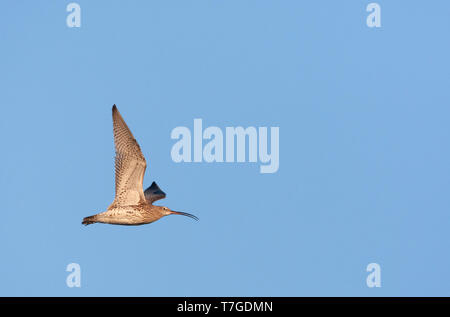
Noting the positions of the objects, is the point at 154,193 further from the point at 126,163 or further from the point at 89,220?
the point at 89,220

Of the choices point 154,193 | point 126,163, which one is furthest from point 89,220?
point 154,193

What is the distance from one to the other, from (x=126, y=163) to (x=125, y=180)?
508mm

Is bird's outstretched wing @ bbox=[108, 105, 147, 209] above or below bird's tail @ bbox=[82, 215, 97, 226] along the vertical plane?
above

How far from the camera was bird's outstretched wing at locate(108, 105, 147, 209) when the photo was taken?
24.2 meters

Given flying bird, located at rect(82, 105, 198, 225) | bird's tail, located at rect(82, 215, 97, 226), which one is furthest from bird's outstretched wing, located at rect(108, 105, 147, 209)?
bird's tail, located at rect(82, 215, 97, 226)

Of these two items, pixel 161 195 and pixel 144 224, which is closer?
pixel 144 224

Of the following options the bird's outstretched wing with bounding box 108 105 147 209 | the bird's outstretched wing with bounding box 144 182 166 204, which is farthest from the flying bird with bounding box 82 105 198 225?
the bird's outstretched wing with bounding box 144 182 166 204

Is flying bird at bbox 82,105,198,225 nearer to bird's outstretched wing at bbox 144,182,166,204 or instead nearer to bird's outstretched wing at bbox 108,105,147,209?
bird's outstretched wing at bbox 108,105,147,209

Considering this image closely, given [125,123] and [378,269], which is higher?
[125,123]

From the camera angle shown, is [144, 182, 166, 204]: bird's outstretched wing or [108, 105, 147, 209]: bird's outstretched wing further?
[144, 182, 166, 204]: bird's outstretched wing
